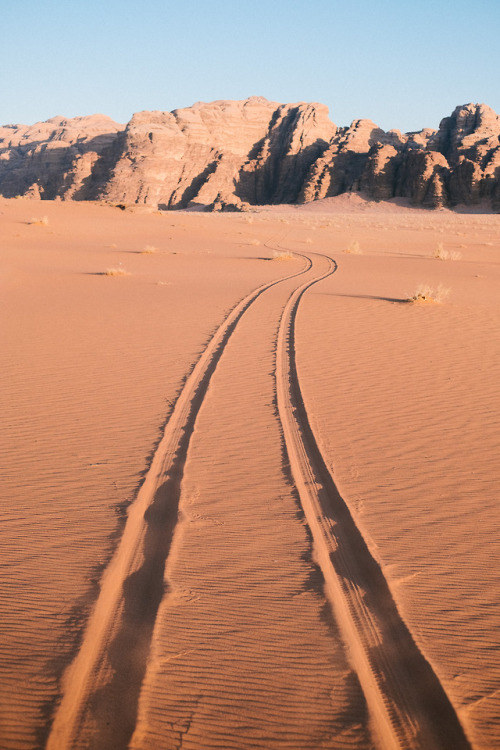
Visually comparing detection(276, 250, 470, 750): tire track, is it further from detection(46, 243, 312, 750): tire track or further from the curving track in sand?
detection(46, 243, 312, 750): tire track

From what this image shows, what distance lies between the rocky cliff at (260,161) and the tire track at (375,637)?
7623 centimetres

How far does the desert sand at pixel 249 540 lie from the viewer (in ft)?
8.06

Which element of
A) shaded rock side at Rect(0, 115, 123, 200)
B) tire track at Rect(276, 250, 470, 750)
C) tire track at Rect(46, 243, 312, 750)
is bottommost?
tire track at Rect(46, 243, 312, 750)

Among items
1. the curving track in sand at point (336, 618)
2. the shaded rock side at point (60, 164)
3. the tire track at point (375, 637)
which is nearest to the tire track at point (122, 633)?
the curving track in sand at point (336, 618)

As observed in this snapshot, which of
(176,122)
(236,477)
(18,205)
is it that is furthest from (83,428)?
(176,122)

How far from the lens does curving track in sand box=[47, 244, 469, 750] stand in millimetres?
2359

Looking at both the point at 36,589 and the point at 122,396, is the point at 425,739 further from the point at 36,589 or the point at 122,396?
the point at 122,396

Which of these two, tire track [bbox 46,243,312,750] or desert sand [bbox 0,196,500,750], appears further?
desert sand [bbox 0,196,500,750]

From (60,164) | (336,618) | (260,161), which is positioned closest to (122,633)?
(336,618)

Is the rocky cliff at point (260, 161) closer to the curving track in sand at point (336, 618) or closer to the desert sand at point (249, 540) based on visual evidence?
the desert sand at point (249, 540)

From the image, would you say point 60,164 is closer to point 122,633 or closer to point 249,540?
point 249,540

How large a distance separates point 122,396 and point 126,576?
3.71 m

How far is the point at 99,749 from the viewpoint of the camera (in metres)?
2.24

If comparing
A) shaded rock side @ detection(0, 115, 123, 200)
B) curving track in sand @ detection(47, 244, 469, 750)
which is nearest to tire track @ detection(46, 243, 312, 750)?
curving track in sand @ detection(47, 244, 469, 750)
